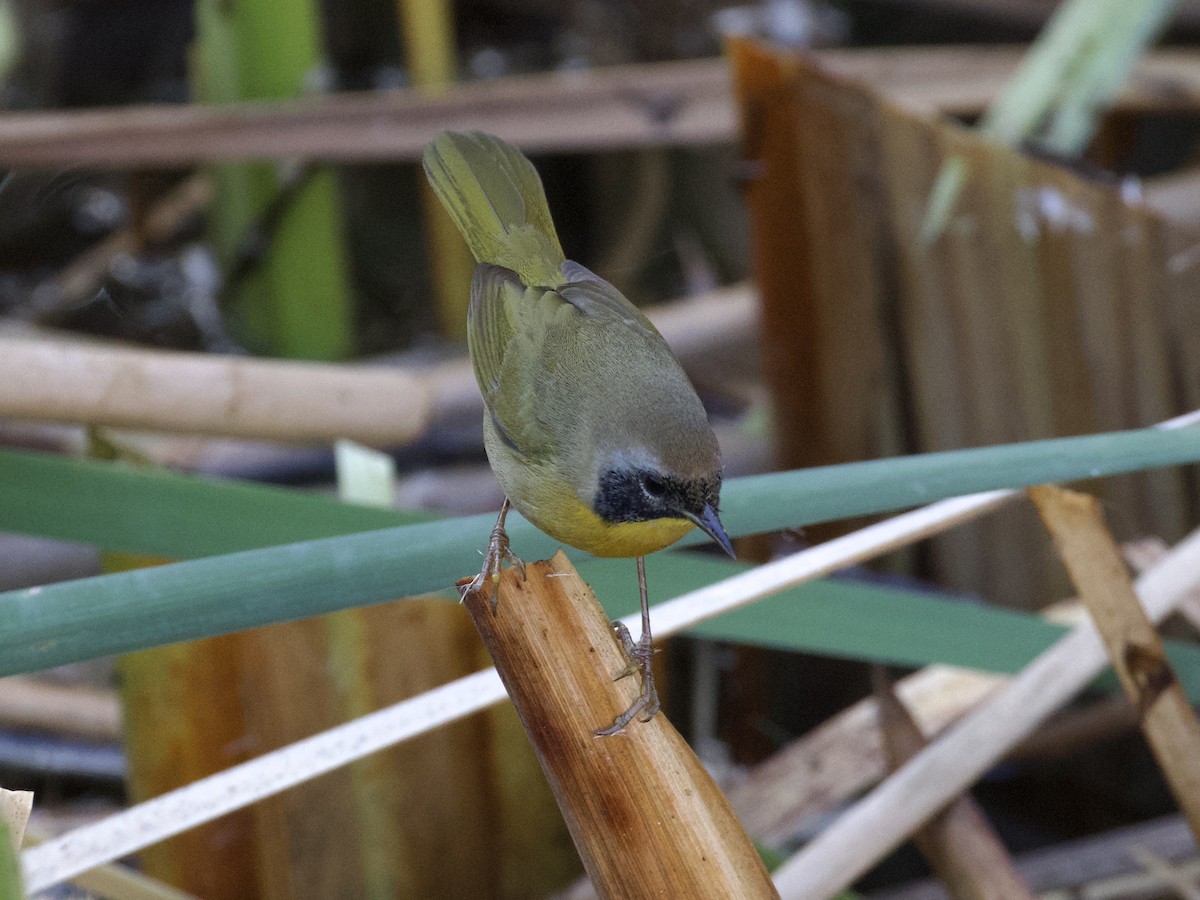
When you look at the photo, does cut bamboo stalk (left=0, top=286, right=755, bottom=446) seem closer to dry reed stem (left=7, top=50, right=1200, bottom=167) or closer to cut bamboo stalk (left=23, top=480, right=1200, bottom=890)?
cut bamboo stalk (left=23, top=480, right=1200, bottom=890)

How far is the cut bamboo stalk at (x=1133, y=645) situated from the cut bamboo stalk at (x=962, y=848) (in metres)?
0.28

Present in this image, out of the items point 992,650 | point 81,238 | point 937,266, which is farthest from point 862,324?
point 81,238

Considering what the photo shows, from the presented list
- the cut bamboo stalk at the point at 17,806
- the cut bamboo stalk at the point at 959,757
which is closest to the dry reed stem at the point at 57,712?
the cut bamboo stalk at the point at 959,757

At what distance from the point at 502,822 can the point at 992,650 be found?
939 mm

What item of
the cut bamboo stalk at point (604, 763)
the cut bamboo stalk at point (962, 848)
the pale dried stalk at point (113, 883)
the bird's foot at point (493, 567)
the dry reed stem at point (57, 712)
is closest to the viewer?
the cut bamboo stalk at point (604, 763)

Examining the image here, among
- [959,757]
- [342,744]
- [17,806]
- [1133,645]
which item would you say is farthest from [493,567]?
[1133,645]

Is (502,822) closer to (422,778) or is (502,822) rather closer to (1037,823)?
(422,778)

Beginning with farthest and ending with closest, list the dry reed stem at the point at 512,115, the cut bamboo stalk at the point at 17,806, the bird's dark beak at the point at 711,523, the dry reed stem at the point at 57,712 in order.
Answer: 1. the dry reed stem at the point at 512,115
2. the dry reed stem at the point at 57,712
3. the bird's dark beak at the point at 711,523
4. the cut bamboo stalk at the point at 17,806

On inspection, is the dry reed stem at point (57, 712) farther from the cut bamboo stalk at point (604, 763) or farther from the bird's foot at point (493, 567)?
the cut bamboo stalk at point (604, 763)

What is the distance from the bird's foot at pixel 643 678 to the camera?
3.89 feet

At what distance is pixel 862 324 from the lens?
3.13 m

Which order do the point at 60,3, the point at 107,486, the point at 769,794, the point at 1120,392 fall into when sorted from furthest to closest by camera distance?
the point at 60,3 < the point at 1120,392 < the point at 769,794 < the point at 107,486

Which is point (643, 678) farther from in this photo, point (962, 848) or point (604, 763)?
point (962, 848)

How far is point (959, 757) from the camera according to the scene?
1837 mm
